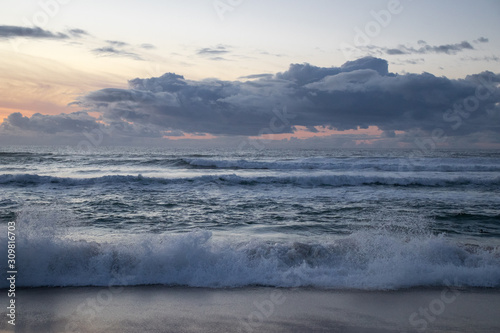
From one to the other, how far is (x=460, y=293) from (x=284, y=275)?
2.92m

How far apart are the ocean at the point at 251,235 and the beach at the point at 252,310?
1.20 feet

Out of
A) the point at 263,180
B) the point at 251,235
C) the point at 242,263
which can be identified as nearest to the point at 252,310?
the point at 242,263

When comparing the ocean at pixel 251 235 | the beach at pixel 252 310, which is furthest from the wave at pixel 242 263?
the beach at pixel 252 310

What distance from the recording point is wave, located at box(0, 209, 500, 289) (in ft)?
20.6

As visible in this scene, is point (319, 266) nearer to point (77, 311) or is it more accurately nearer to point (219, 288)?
point (219, 288)

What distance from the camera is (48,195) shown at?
1716cm

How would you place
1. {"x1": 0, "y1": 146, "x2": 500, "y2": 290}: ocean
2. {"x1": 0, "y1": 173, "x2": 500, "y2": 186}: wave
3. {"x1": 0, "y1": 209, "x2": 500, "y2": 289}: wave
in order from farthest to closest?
{"x1": 0, "y1": 173, "x2": 500, "y2": 186}: wave < {"x1": 0, "y1": 146, "x2": 500, "y2": 290}: ocean < {"x1": 0, "y1": 209, "x2": 500, "y2": 289}: wave

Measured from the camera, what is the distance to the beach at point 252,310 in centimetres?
475

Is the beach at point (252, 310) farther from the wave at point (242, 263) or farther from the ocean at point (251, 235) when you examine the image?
the ocean at point (251, 235)

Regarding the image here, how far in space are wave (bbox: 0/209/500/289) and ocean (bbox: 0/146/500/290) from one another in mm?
20

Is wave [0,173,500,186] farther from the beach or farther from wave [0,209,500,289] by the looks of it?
the beach

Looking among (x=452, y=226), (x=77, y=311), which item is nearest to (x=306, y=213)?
(x=452, y=226)

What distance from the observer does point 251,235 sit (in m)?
9.48

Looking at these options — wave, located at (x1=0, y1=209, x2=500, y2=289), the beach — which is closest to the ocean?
wave, located at (x1=0, y1=209, x2=500, y2=289)
